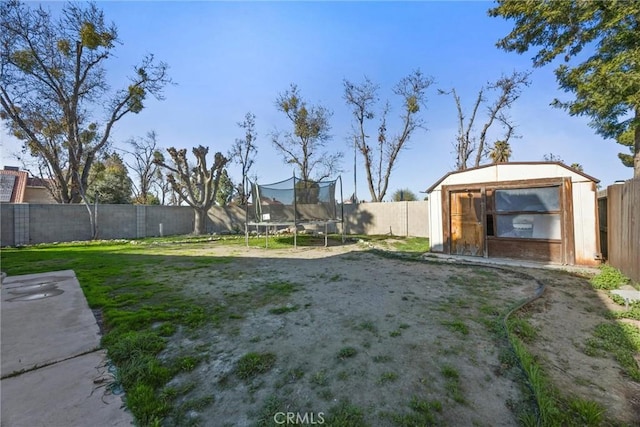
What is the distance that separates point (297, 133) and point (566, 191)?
12.9 m

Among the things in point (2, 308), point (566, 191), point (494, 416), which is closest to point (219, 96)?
point (2, 308)

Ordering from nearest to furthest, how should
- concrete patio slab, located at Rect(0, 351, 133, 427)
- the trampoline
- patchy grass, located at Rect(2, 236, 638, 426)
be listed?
concrete patio slab, located at Rect(0, 351, 133, 427), patchy grass, located at Rect(2, 236, 638, 426), the trampoline

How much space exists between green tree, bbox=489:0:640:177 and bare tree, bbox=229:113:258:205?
13871mm

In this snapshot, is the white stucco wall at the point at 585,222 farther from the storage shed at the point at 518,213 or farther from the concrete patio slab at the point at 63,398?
the concrete patio slab at the point at 63,398

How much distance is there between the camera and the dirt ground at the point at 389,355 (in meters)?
1.40

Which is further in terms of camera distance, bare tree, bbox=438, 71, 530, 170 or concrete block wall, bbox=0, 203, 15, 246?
bare tree, bbox=438, 71, 530, 170

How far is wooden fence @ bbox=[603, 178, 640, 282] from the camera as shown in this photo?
3.49m

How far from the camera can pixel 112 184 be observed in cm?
1886

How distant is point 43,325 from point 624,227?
724 centimetres

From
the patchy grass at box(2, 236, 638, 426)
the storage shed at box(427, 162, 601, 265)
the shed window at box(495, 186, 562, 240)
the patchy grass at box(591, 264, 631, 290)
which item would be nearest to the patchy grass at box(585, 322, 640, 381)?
the patchy grass at box(2, 236, 638, 426)

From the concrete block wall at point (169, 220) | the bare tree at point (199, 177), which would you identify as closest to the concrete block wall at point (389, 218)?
the bare tree at point (199, 177)

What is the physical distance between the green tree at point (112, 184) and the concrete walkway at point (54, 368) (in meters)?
18.2

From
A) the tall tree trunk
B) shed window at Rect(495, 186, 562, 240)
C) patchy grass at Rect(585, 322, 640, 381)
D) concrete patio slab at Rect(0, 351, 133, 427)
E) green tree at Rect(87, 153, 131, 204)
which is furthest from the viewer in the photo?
green tree at Rect(87, 153, 131, 204)

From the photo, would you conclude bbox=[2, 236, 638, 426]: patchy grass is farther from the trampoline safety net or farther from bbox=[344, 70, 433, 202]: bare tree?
bbox=[344, 70, 433, 202]: bare tree
